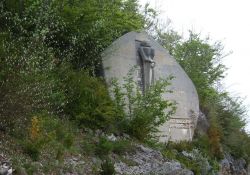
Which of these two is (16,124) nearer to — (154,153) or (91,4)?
(154,153)

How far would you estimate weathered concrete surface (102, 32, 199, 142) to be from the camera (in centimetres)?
1409

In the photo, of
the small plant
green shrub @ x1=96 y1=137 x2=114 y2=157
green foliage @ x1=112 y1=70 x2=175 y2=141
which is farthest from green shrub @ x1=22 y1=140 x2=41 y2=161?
green foliage @ x1=112 y1=70 x2=175 y2=141

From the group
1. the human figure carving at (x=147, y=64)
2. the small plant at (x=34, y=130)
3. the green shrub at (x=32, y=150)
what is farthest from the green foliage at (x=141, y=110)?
the green shrub at (x=32, y=150)

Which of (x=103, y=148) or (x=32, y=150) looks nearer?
(x=32, y=150)

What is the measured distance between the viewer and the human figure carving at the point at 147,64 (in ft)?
48.3

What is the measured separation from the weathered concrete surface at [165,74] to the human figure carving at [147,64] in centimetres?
20

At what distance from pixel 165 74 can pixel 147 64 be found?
1.08m

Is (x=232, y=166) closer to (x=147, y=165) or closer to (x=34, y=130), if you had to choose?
(x=147, y=165)

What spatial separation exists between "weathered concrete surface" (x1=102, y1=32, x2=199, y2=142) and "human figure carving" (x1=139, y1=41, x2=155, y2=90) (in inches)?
8.0

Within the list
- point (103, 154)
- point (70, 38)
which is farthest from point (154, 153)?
point (70, 38)

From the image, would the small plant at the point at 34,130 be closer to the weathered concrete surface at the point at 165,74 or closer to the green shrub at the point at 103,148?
the green shrub at the point at 103,148

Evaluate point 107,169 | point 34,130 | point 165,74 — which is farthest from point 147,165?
point 165,74

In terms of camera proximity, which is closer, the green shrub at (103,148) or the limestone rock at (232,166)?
the green shrub at (103,148)

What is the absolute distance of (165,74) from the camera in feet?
51.2
